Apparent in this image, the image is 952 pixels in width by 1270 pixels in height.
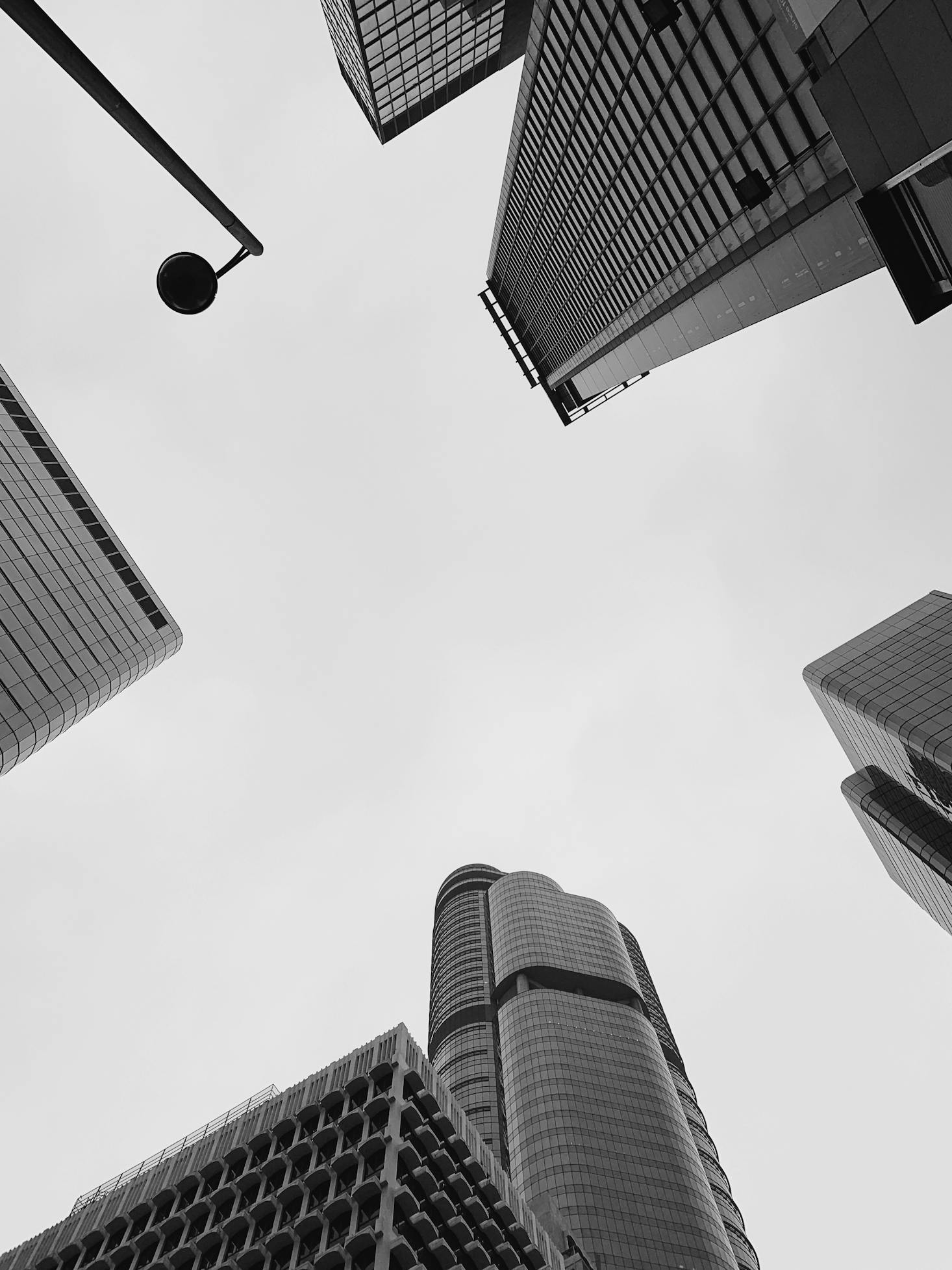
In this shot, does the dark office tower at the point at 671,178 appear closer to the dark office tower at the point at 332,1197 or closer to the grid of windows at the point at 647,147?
the grid of windows at the point at 647,147

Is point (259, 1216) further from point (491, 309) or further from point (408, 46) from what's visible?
point (491, 309)

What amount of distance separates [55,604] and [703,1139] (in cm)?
14362

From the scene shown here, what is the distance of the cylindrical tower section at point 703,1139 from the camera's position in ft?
427

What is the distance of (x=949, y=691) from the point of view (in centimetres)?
8206

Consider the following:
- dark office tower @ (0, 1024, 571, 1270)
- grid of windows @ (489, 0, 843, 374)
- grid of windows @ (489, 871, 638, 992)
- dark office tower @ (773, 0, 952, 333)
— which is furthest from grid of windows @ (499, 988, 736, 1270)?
dark office tower @ (773, 0, 952, 333)

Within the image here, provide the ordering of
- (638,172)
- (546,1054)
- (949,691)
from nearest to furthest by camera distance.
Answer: (638,172) < (949,691) < (546,1054)

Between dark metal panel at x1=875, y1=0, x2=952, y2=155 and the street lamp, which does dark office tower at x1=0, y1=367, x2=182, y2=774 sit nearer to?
the street lamp

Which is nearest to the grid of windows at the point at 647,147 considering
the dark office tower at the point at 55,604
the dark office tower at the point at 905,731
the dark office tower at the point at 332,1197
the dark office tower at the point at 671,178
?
the dark office tower at the point at 671,178

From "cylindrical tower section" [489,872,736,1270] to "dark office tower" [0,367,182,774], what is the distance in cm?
7683

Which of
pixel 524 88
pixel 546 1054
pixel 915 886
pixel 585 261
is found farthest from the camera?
pixel 546 1054

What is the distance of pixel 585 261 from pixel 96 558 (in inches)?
2172

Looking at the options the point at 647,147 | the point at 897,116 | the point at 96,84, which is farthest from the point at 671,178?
the point at 96,84

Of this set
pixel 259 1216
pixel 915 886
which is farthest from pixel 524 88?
pixel 915 886

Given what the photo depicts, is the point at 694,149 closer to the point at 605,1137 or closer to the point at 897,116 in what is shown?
the point at 897,116
